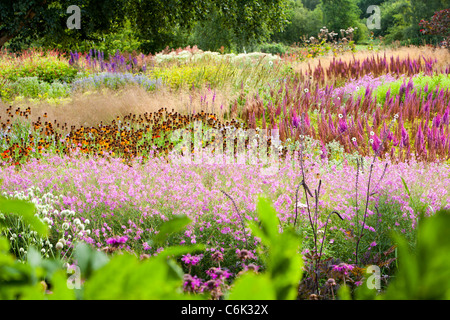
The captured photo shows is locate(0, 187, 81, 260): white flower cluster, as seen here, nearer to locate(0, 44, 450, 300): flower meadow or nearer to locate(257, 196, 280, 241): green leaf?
locate(0, 44, 450, 300): flower meadow

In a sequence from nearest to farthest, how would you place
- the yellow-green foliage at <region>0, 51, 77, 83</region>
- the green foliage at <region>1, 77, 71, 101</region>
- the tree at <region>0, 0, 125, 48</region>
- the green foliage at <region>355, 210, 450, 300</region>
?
1. the green foliage at <region>355, 210, 450, 300</region>
2. the tree at <region>0, 0, 125, 48</region>
3. the green foliage at <region>1, 77, 71, 101</region>
4. the yellow-green foliage at <region>0, 51, 77, 83</region>

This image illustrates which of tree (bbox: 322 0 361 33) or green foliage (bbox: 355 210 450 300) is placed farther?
tree (bbox: 322 0 361 33)

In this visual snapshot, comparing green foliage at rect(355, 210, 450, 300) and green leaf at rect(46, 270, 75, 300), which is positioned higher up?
green foliage at rect(355, 210, 450, 300)

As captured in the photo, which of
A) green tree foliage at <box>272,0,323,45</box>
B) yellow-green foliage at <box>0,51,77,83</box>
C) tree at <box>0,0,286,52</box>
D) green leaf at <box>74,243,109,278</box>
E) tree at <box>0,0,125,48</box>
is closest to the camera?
green leaf at <box>74,243,109,278</box>

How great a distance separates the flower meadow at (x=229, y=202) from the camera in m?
0.41

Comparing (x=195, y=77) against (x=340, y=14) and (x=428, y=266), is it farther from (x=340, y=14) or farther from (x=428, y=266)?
(x=340, y=14)

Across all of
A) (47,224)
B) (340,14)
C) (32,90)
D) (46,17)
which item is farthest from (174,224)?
(340,14)

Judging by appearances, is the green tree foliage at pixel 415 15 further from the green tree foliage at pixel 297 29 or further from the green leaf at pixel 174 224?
the green leaf at pixel 174 224

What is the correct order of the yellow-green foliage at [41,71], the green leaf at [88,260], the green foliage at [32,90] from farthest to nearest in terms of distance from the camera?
the yellow-green foliage at [41,71] < the green foliage at [32,90] < the green leaf at [88,260]

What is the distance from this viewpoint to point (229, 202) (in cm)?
268

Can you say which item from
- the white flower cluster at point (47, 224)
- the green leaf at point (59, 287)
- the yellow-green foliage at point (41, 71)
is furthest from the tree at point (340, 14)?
the green leaf at point (59, 287)

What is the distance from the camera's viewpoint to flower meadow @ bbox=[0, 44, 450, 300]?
16.3 inches

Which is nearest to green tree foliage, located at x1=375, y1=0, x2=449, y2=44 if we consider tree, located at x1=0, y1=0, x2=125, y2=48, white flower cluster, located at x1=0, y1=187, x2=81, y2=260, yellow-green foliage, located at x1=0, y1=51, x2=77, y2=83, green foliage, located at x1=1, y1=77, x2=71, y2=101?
yellow-green foliage, located at x1=0, y1=51, x2=77, y2=83
